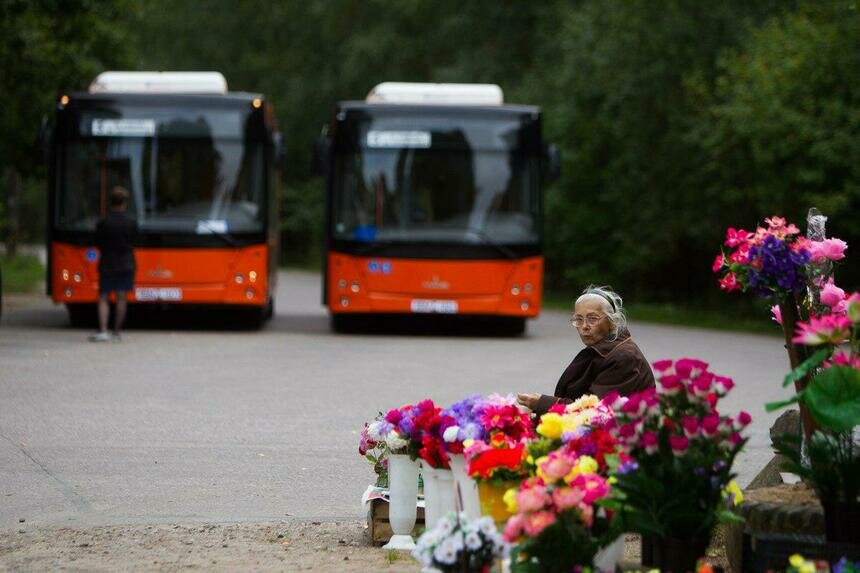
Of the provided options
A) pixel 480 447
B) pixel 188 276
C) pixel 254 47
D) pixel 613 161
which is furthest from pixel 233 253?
pixel 254 47

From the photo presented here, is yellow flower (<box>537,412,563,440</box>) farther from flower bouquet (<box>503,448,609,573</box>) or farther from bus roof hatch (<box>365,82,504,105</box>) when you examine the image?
bus roof hatch (<box>365,82,504,105</box>)

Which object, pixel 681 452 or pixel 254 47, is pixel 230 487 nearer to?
pixel 681 452

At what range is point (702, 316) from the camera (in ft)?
110

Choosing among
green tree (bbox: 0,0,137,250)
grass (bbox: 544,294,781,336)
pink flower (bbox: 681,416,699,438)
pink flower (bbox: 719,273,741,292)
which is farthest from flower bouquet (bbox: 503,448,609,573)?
grass (bbox: 544,294,781,336)

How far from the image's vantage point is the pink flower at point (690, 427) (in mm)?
5691

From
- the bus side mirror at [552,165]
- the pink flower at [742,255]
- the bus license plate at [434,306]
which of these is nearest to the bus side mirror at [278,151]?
the bus license plate at [434,306]

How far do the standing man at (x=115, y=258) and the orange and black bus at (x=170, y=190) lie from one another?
4.58 feet

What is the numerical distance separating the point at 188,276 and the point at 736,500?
53.1 feet

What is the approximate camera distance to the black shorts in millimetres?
20172

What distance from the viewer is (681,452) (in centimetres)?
568

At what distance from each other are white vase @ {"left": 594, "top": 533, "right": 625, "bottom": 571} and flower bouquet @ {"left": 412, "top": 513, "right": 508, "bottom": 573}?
0.35 meters

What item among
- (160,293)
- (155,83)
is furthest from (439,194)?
(155,83)

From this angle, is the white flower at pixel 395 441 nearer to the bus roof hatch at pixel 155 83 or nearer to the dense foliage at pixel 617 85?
the bus roof hatch at pixel 155 83

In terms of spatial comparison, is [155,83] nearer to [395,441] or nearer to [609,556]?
[395,441]
